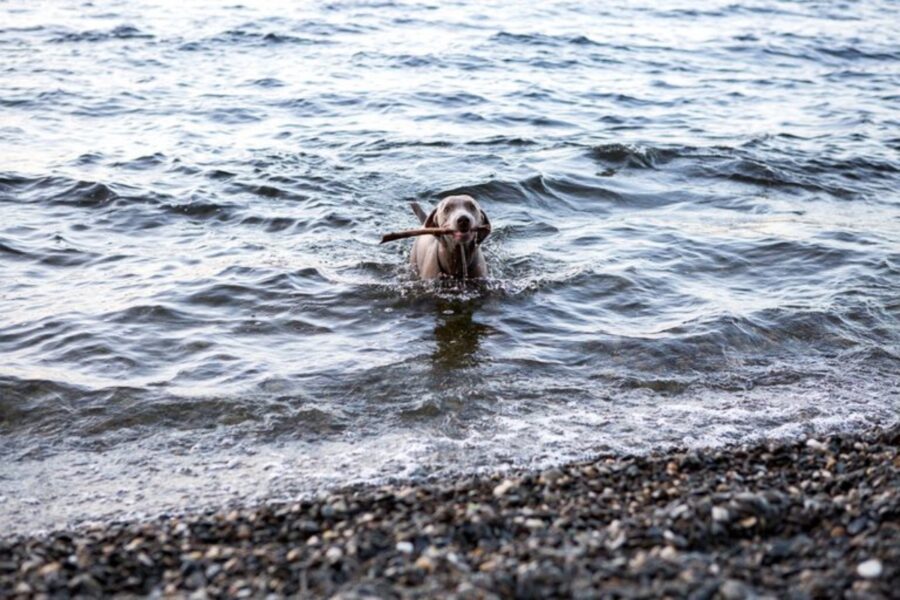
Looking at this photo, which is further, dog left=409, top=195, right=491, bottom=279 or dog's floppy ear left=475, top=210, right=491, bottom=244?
dog's floppy ear left=475, top=210, right=491, bottom=244

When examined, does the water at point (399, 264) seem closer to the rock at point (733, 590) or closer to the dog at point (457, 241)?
the dog at point (457, 241)

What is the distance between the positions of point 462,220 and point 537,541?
4655 mm

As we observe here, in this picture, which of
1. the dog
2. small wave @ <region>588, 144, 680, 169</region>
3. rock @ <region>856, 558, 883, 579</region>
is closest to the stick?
the dog

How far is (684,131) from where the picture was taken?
16.5 m

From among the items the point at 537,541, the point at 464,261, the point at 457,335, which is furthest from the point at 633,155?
the point at 537,541

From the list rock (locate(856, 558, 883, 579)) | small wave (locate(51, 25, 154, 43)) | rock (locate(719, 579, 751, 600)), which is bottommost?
small wave (locate(51, 25, 154, 43))

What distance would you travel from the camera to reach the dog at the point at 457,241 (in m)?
9.52

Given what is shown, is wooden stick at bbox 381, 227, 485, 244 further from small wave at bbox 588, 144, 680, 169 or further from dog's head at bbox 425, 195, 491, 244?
small wave at bbox 588, 144, 680, 169

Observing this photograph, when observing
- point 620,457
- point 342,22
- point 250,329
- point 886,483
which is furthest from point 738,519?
point 342,22

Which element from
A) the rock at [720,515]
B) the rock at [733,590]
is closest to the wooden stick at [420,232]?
the rock at [720,515]

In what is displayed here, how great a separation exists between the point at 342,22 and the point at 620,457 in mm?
19448

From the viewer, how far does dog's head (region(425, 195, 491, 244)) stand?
945cm

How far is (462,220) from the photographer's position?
942 cm

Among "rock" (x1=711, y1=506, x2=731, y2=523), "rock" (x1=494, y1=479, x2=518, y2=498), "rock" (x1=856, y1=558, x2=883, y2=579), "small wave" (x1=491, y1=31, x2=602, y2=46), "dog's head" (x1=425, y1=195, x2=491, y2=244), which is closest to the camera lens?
"rock" (x1=856, y1=558, x2=883, y2=579)
